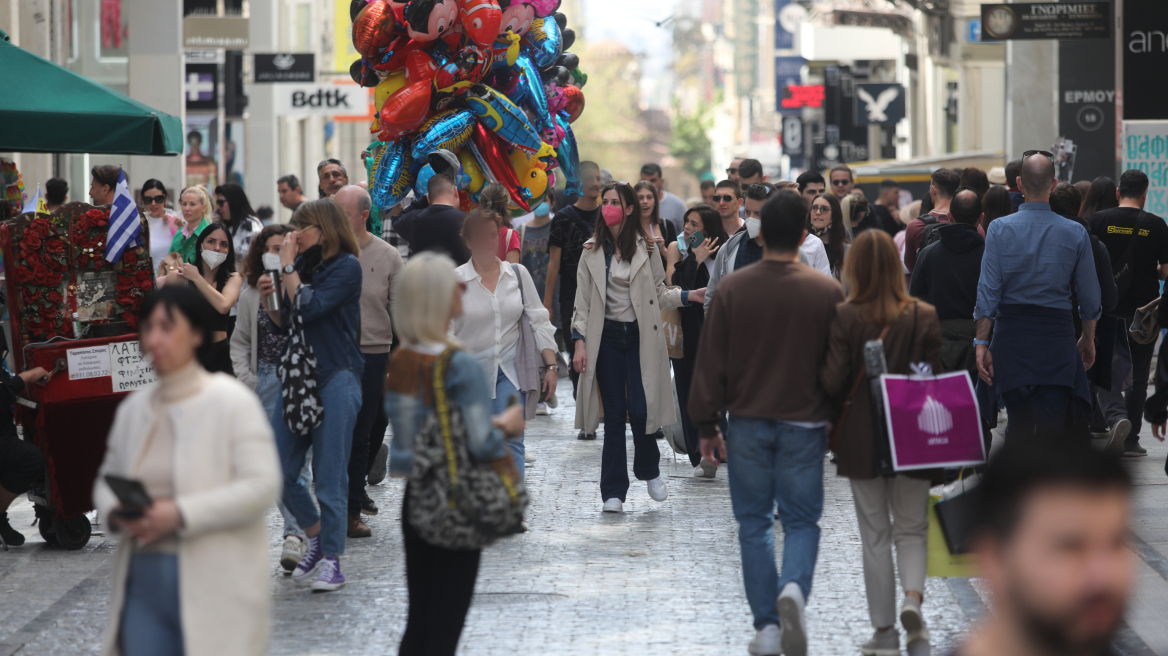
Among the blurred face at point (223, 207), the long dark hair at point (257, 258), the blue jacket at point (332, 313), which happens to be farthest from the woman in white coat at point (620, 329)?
the blurred face at point (223, 207)

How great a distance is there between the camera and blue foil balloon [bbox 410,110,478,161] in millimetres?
10852

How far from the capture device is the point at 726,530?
7.99 m

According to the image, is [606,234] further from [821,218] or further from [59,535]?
[59,535]

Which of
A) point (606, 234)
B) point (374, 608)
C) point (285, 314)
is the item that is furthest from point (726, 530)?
point (285, 314)

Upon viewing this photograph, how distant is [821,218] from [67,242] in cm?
496

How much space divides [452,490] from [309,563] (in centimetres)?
287

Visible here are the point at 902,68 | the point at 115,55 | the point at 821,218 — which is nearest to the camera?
the point at 821,218

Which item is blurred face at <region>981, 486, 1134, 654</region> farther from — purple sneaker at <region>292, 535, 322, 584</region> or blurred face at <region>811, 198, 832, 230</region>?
blurred face at <region>811, 198, 832, 230</region>

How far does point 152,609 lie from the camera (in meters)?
3.71

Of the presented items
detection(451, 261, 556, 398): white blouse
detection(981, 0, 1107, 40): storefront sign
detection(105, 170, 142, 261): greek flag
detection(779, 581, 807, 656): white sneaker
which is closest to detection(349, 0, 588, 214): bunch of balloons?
detection(105, 170, 142, 261): greek flag

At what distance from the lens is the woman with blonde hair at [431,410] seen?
4.30m

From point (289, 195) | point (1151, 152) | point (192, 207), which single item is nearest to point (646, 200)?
point (192, 207)

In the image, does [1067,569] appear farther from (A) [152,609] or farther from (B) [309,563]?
(B) [309,563]

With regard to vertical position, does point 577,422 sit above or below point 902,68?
below
